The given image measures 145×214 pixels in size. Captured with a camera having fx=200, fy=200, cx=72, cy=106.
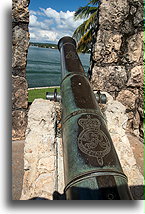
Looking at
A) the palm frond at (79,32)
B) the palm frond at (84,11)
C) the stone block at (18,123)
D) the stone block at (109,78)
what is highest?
the palm frond at (84,11)

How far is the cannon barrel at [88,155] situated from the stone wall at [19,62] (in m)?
1.44

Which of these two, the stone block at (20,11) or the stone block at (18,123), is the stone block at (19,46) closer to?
the stone block at (20,11)

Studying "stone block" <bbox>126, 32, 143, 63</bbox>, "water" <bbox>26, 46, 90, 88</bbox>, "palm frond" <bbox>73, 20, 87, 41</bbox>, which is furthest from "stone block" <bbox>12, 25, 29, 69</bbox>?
"water" <bbox>26, 46, 90, 88</bbox>

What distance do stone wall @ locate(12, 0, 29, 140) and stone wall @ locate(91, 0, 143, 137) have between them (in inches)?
41.2

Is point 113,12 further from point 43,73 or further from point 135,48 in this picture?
point 43,73

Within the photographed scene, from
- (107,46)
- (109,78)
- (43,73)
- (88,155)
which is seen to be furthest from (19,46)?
(43,73)

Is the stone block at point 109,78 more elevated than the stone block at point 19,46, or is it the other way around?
the stone block at point 19,46

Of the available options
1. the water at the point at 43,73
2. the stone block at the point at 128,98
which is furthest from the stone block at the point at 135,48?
the water at the point at 43,73

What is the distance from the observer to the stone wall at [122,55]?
2918 mm

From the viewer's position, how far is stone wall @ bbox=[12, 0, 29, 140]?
2627 millimetres

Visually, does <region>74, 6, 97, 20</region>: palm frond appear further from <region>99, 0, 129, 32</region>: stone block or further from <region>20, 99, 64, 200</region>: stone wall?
<region>20, 99, 64, 200</region>: stone wall

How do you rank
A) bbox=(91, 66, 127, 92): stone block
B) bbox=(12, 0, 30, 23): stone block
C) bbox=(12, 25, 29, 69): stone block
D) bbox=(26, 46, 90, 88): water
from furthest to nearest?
bbox=(26, 46, 90, 88): water
bbox=(91, 66, 127, 92): stone block
bbox=(12, 25, 29, 69): stone block
bbox=(12, 0, 30, 23): stone block

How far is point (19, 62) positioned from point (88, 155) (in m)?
2.12

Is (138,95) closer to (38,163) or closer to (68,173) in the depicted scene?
(38,163)
